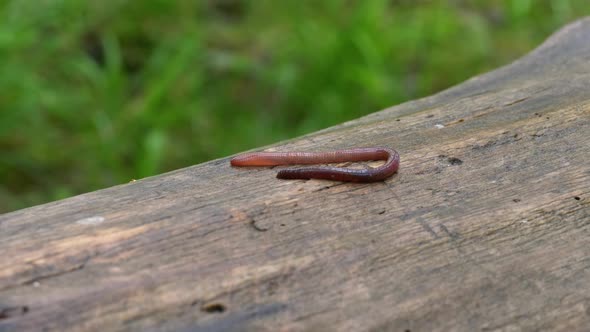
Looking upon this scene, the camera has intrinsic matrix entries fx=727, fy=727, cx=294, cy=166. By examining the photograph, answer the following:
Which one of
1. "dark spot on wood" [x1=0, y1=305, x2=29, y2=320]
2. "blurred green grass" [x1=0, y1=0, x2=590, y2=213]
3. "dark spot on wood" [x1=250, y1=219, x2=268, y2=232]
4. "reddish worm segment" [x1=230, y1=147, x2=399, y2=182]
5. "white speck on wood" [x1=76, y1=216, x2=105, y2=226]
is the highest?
"dark spot on wood" [x1=0, y1=305, x2=29, y2=320]

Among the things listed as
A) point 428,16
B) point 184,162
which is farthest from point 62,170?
point 428,16

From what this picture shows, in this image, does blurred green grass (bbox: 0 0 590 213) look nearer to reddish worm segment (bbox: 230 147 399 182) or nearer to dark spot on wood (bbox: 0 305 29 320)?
reddish worm segment (bbox: 230 147 399 182)

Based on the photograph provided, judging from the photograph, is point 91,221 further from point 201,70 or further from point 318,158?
point 201,70

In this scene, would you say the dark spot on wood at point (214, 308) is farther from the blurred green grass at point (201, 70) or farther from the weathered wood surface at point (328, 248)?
the blurred green grass at point (201, 70)

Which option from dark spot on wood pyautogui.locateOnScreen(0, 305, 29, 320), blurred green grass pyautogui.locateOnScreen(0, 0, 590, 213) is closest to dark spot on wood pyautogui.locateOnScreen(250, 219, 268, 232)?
dark spot on wood pyautogui.locateOnScreen(0, 305, 29, 320)

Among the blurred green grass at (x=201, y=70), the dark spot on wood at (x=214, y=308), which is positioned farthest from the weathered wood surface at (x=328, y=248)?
the blurred green grass at (x=201, y=70)

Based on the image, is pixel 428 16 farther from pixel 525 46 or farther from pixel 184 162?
pixel 184 162
